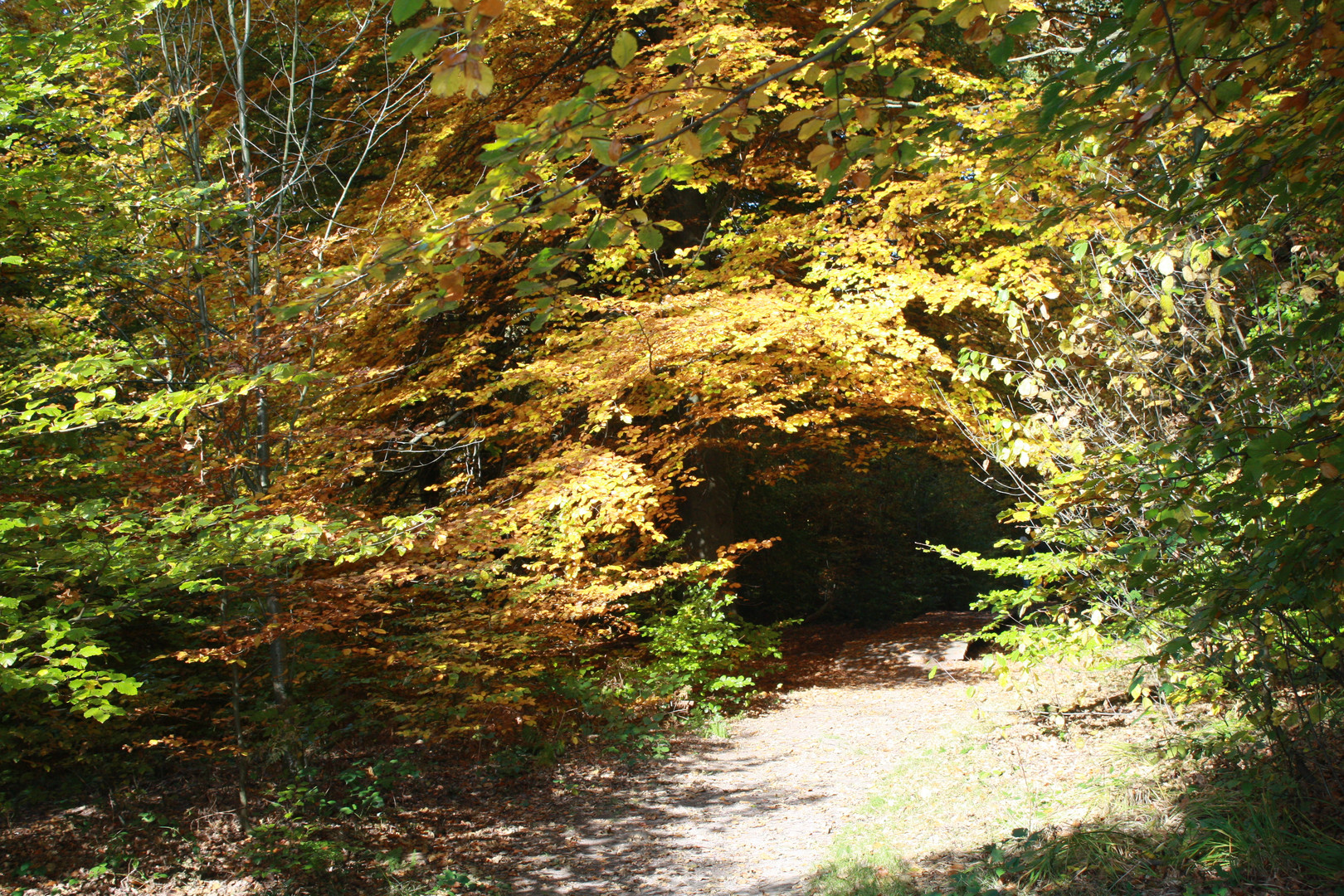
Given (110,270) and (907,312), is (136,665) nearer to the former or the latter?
(110,270)

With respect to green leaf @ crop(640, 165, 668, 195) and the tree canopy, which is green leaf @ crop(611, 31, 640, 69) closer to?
the tree canopy

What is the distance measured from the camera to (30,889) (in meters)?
4.95

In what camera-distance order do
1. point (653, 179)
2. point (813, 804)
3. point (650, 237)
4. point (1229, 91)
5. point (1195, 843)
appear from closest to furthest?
point (653, 179) → point (650, 237) → point (1229, 91) → point (1195, 843) → point (813, 804)

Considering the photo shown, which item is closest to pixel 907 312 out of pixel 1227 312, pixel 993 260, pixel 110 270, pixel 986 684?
pixel 993 260

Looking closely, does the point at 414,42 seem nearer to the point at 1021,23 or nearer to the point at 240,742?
the point at 1021,23

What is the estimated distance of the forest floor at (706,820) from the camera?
4688 millimetres

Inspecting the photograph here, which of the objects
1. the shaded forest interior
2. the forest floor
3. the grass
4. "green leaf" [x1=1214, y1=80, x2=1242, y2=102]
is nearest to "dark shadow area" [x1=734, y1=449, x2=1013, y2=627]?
the shaded forest interior

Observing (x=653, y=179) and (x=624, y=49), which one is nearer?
(x=624, y=49)

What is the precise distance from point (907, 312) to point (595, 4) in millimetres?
5006

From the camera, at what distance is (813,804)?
19.6ft

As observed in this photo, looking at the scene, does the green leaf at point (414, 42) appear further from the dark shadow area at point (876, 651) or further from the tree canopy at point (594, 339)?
the dark shadow area at point (876, 651)

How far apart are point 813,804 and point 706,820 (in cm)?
73

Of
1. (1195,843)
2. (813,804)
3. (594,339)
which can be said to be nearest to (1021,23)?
(1195,843)

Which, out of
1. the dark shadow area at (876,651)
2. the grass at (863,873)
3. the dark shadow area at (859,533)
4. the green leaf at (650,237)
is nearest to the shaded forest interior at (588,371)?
the green leaf at (650,237)
